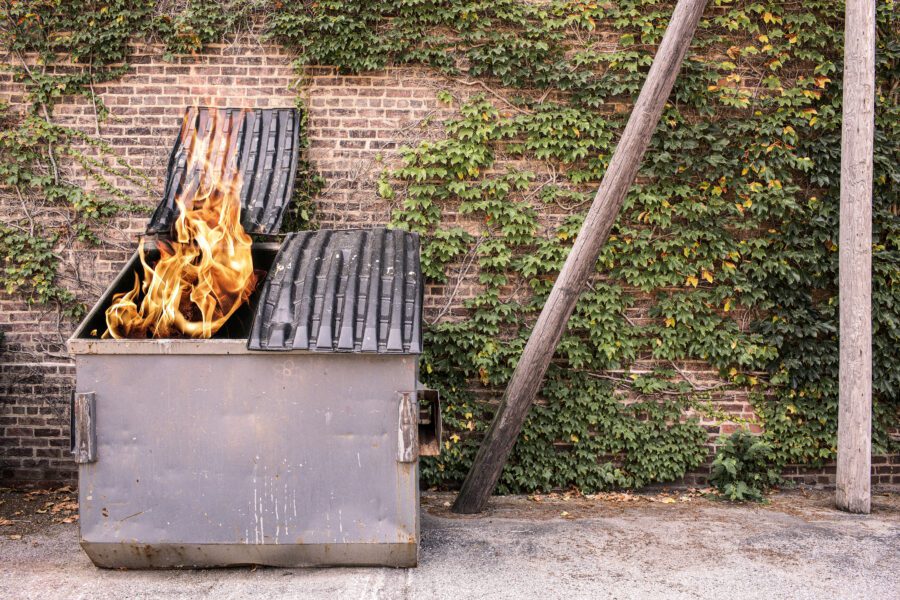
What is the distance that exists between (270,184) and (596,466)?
11.1 feet

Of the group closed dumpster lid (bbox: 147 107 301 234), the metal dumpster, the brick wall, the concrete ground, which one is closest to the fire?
closed dumpster lid (bbox: 147 107 301 234)

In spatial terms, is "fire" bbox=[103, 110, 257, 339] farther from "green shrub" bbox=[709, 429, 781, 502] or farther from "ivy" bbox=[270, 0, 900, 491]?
"green shrub" bbox=[709, 429, 781, 502]

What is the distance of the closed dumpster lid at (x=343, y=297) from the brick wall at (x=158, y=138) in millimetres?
1444

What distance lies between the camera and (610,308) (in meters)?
5.25

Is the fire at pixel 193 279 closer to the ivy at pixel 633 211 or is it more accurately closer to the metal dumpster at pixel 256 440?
the metal dumpster at pixel 256 440

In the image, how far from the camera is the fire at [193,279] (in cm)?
373

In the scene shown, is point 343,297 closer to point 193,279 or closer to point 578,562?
point 193,279

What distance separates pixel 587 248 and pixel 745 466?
7.59 feet

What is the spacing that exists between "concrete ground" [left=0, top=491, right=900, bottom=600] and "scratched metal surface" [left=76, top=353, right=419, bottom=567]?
9.5 inches

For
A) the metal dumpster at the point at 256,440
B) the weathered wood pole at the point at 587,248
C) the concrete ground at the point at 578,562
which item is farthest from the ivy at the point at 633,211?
the metal dumpster at the point at 256,440

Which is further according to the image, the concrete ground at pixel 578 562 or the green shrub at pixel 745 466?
the green shrub at pixel 745 466

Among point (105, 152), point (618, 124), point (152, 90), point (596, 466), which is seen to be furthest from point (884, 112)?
point (105, 152)

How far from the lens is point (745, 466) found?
5281 mm

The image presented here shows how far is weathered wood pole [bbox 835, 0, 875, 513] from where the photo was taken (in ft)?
15.5
